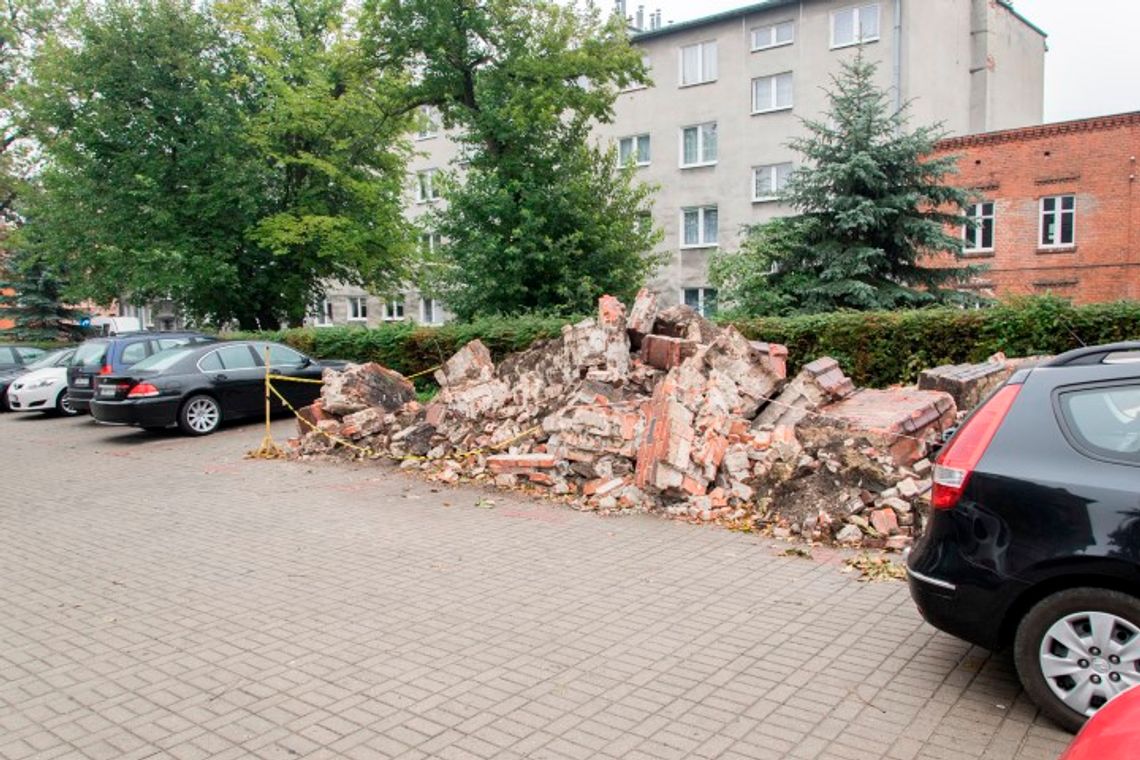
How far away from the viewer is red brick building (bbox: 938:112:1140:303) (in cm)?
2608

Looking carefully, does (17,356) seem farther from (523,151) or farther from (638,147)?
(638,147)

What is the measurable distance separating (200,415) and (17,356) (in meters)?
12.3

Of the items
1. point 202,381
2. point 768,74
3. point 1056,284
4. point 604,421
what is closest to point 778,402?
point 604,421

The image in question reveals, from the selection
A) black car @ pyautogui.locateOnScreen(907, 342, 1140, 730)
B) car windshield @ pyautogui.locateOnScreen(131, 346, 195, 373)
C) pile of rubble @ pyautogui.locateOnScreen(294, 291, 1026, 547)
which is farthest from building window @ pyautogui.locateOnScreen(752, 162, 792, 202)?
black car @ pyautogui.locateOnScreen(907, 342, 1140, 730)

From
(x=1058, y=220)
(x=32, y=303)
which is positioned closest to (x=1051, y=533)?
(x=1058, y=220)

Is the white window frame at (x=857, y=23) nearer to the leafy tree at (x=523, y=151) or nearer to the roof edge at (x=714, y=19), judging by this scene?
the roof edge at (x=714, y=19)

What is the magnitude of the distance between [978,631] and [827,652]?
3.25 ft

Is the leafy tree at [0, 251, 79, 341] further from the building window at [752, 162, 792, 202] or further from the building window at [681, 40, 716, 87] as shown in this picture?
the building window at [752, 162, 792, 202]

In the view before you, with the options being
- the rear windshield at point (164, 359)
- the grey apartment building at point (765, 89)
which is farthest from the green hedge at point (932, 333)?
the grey apartment building at point (765, 89)

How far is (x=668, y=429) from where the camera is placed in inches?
336

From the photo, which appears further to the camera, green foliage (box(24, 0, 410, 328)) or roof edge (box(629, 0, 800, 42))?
roof edge (box(629, 0, 800, 42))

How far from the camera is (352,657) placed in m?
4.89

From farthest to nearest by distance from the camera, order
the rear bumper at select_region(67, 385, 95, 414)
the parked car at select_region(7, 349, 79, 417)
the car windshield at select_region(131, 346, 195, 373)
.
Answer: the parked car at select_region(7, 349, 79, 417) < the rear bumper at select_region(67, 385, 95, 414) < the car windshield at select_region(131, 346, 195, 373)

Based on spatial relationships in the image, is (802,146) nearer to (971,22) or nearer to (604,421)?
(604,421)
